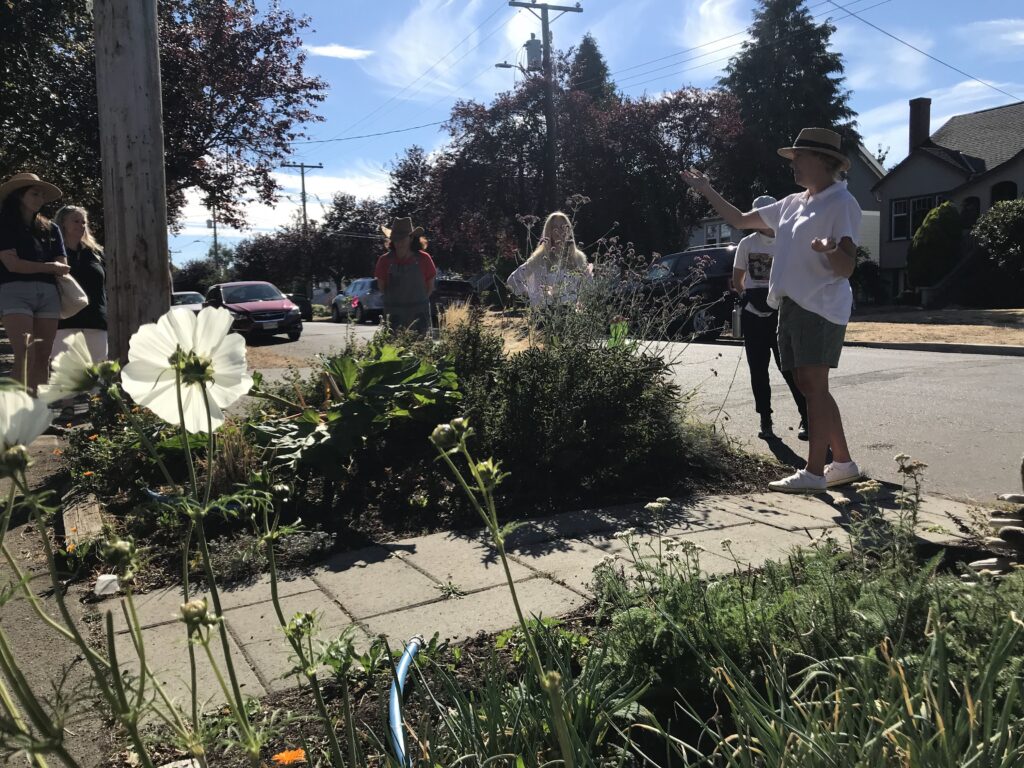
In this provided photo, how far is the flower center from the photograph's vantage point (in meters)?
1.06

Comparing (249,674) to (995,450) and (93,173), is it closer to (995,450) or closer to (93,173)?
(995,450)

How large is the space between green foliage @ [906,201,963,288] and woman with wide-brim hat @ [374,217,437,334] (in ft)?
80.5

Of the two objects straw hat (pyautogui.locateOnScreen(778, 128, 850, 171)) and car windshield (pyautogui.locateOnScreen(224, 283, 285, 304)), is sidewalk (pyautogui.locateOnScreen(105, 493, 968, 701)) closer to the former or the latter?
straw hat (pyautogui.locateOnScreen(778, 128, 850, 171))

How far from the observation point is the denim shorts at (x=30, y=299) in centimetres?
615

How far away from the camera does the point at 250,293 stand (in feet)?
75.3

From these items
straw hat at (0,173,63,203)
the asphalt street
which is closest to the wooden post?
straw hat at (0,173,63,203)

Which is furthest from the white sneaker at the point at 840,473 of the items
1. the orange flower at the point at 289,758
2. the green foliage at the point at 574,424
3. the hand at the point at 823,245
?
the orange flower at the point at 289,758

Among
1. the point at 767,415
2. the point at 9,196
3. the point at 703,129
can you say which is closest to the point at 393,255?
the point at 9,196

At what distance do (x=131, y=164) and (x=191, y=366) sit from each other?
5687 millimetres

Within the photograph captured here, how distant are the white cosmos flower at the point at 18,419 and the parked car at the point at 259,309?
20755 millimetres

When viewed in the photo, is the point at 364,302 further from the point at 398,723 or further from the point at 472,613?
the point at 398,723

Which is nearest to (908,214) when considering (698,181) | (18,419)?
(698,181)

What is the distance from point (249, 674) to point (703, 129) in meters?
34.4

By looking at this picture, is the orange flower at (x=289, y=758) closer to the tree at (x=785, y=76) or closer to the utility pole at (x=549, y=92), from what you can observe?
the utility pole at (x=549, y=92)
